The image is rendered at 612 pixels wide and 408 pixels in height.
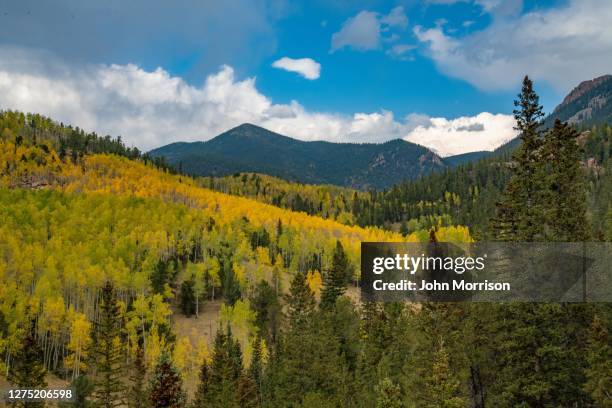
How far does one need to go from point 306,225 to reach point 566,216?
500ft

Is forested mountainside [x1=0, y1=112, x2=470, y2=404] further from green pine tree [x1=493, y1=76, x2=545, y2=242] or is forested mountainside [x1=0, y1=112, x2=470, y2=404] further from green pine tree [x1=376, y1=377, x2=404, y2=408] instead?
green pine tree [x1=493, y1=76, x2=545, y2=242]

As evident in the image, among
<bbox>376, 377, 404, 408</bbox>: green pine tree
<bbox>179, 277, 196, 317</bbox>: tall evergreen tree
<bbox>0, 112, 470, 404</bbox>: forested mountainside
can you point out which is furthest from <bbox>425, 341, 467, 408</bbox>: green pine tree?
<bbox>179, 277, 196, 317</bbox>: tall evergreen tree

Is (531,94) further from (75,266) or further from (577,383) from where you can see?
(75,266)

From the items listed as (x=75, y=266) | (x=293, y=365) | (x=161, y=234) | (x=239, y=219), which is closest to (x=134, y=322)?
(x=75, y=266)

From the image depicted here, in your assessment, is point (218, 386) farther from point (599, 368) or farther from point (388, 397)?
point (599, 368)

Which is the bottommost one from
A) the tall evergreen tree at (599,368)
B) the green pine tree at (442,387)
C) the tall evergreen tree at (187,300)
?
the tall evergreen tree at (187,300)

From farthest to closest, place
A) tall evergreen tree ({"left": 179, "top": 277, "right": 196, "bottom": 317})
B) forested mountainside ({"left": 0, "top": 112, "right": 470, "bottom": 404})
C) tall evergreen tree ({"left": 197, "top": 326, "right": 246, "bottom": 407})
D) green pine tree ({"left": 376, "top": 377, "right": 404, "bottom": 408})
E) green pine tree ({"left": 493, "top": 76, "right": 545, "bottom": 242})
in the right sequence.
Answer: tall evergreen tree ({"left": 179, "top": 277, "right": 196, "bottom": 317})
forested mountainside ({"left": 0, "top": 112, "right": 470, "bottom": 404})
tall evergreen tree ({"left": 197, "top": 326, "right": 246, "bottom": 407})
green pine tree ({"left": 376, "top": 377, "right": 404, "bottom": 408})
green pine tree ({"left": 493, "top": 76, "right": 545, "bottom": 242})

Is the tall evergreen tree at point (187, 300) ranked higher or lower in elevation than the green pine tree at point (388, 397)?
lower

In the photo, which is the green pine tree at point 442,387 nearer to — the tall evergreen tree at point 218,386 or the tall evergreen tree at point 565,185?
the tall evergreen tree at point 565,185

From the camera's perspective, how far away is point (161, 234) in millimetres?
129250

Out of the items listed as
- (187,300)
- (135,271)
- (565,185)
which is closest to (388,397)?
(565,185)

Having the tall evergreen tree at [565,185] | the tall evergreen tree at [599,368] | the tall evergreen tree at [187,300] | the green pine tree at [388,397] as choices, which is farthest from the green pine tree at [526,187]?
the tall evergreen tree at [187,300]

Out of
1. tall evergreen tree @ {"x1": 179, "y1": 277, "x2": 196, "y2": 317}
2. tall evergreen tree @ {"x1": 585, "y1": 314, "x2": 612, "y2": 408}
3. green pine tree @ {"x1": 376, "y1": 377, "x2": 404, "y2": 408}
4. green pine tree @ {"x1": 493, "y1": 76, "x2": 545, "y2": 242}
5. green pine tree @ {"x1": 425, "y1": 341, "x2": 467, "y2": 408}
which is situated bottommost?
tall evergreen tree @ {"x1": 179, "y1": 277, "x2": 196, "y2": 317}

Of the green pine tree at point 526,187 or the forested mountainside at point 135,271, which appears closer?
the green pine tree at point 526,187
